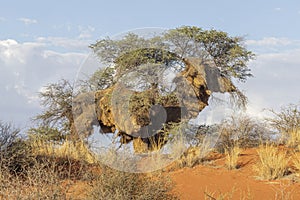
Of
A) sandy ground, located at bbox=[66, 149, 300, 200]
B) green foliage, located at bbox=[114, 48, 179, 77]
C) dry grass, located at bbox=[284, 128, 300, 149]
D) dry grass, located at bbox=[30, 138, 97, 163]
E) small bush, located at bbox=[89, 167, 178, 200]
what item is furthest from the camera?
green foliage, located at bbox=[114, 48, 179, 77]

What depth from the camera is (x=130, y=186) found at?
267 inches

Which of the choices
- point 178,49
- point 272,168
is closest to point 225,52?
point 178,49

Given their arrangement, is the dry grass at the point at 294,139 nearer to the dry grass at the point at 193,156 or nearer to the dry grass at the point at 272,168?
the dry grass at the point at 193,156

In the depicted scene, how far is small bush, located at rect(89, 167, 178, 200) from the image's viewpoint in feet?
21.4

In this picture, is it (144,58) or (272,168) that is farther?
(144,58)

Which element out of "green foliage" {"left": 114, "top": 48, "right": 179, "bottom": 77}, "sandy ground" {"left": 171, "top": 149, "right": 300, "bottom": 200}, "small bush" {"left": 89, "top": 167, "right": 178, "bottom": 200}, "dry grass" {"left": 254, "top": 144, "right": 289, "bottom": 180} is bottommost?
"sandy ground" {"left": 171, "top": 149, "right": 300, "bottom": 200}

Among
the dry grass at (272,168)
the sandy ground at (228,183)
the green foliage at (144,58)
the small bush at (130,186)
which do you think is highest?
the green foliage at (144,58)

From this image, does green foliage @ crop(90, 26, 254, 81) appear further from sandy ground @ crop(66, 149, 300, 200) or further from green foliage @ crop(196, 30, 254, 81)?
sandy ground @ crop(66, 149, 300, 200)

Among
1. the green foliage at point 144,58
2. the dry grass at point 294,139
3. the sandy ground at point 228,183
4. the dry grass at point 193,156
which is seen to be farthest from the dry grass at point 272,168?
the green foliage at point 144,58

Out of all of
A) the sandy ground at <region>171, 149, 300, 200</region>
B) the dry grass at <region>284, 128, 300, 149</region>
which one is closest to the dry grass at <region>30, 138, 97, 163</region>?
the sandy ground at <region>171, 149, 300, 200</region>

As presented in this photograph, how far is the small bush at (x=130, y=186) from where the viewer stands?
6.52m

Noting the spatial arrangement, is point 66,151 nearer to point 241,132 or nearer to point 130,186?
point 241,132

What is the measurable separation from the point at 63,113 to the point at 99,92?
2865mm

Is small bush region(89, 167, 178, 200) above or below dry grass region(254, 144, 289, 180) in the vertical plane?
above
